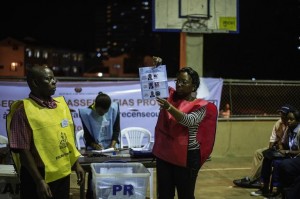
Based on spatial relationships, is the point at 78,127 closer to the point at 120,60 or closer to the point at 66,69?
the point at 120,60

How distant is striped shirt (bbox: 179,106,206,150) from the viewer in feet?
12.8

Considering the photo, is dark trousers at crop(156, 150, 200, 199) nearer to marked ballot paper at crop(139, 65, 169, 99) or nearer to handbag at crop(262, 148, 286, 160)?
marked ballot paper at crop(139, 65, 169, 99)

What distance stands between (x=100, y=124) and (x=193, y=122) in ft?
7.85

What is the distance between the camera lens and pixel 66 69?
3342 inches

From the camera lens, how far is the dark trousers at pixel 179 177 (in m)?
4.04

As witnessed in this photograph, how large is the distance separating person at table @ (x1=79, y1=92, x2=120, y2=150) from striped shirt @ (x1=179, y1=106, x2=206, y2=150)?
213 cm

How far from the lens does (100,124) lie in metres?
6.11

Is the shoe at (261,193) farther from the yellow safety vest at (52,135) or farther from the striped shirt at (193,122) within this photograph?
the yellow safety vest at (52,135)

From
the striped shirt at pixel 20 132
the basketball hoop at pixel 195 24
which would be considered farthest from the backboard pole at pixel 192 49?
the striped shirt at pixel 20 132

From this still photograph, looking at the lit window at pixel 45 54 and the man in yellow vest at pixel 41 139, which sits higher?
the lit window at pixel 45 54

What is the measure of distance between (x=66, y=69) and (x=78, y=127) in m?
77.9

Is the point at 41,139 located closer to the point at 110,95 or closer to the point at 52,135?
the point at 52,135

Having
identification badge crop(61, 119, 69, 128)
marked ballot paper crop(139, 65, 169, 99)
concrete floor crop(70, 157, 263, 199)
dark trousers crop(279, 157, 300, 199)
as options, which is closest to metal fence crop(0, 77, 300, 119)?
concrete floor crop(70, 157, 263, 199)

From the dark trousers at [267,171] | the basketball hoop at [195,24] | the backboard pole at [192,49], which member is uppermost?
the basketball hoop at [195,24]
